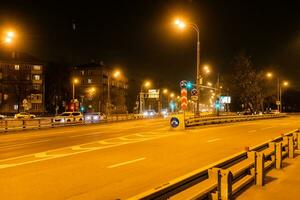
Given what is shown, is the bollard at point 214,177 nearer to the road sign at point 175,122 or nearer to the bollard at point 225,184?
the bollard at point 225,184

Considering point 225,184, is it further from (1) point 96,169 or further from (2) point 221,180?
(1) point 96,169

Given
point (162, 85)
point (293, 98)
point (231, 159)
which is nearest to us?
point (231, 159)

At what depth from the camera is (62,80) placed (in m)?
105

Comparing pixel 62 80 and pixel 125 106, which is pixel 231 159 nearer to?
pixel 62 80

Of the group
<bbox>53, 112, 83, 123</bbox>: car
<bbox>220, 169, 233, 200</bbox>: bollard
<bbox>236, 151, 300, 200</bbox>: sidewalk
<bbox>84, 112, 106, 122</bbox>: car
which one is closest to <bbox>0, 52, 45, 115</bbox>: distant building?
<bbox>84, 112, 106, 122</bbox>: car

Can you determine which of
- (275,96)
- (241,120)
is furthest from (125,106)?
(241,120)

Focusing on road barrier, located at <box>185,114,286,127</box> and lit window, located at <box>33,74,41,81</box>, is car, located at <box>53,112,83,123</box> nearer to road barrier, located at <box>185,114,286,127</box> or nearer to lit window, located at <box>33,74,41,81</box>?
road barrier, located at <box>185,114,286,127</box>

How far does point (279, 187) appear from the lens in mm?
9375

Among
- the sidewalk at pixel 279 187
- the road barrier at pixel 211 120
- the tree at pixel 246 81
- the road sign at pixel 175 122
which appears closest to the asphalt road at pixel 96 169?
the sidewalk at pixel 279 187

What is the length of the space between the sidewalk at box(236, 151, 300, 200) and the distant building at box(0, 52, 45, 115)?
89.8 metres

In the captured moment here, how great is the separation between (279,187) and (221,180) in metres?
3.00

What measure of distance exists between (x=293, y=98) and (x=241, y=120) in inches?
3559

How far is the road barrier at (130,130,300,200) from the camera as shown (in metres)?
5.63

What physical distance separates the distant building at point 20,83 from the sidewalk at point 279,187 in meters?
89.8
